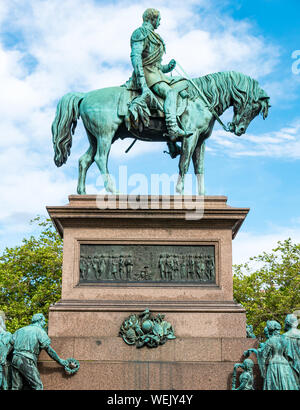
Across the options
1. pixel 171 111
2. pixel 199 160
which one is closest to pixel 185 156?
pixel 199 160

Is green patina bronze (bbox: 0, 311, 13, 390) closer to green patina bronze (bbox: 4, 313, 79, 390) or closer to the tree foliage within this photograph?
green patina bronze (bbox: 4, 313, 79, 390)

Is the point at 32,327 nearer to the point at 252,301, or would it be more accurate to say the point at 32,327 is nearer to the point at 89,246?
the point at 89,246

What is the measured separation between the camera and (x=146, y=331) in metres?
10.8

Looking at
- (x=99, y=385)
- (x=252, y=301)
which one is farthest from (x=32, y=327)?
(x=252, y=301)

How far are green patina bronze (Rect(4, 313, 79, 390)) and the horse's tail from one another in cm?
436

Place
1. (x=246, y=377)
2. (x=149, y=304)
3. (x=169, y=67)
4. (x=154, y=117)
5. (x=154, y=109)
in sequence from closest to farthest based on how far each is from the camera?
(x=246, y=377) < (x=149, y=304) < (x=154, y=109) < (x=154, y=117) < (x=169, y=67)

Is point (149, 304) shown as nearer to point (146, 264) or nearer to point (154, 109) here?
point (146, 264)

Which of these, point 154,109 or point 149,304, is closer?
point 149,304

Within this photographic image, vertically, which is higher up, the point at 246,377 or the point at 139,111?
the point at 139,111

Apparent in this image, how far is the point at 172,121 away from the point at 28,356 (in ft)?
19.0

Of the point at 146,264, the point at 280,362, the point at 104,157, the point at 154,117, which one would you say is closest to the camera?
the point at 280,362
